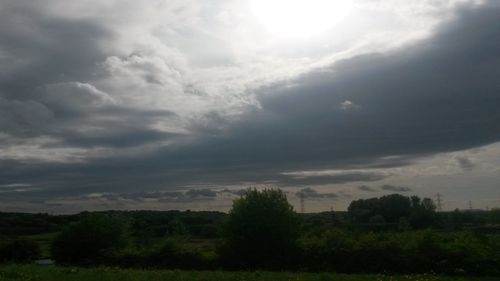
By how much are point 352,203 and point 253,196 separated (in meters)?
115

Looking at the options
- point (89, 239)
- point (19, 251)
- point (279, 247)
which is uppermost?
point (89, 239)

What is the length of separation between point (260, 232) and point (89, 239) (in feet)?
82.3

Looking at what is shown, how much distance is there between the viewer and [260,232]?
5253 cm

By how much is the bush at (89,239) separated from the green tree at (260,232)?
18731 mm

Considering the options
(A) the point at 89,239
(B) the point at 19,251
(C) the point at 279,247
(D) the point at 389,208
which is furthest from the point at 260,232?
(D) the point at 389,208

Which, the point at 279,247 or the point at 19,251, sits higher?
the point at 279,247

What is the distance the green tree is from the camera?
51.7m

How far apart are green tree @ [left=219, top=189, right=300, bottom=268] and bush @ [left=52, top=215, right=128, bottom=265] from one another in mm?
18731

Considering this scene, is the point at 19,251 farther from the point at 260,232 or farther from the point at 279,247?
the point at 279,247

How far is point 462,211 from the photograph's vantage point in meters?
157

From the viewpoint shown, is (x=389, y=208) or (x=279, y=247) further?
(x=389, y=208)

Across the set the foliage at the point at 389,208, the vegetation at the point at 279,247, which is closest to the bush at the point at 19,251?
the vegetation at the point at 279,247

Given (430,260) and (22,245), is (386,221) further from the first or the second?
(430,260)

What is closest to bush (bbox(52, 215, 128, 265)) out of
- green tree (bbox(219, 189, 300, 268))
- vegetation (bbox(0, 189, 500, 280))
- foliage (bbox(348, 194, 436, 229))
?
vegetation (bbox(0, 189, 500, 280))
